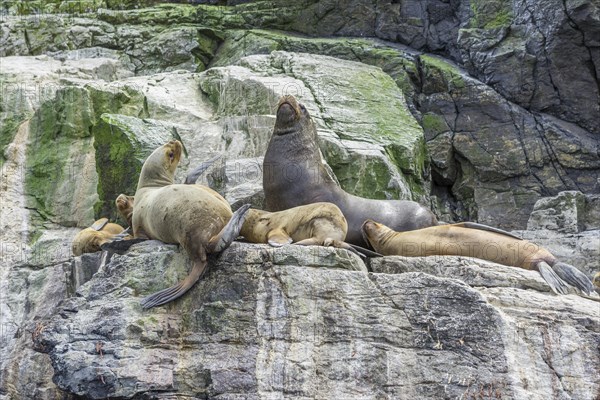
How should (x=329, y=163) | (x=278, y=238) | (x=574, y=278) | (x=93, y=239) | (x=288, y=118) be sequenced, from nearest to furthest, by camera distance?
(x=278, y=238) < (x=574, y=278) < (x=93, y=239) < (x=288, y=118) < (x=329, y=163)

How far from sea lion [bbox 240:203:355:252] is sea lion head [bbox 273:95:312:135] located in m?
1.91

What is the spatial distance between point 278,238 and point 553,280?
7.08ft

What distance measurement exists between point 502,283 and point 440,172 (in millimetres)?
6061

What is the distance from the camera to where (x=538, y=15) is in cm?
1384

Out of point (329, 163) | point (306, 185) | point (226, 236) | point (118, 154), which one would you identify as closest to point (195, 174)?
point (306, 185)

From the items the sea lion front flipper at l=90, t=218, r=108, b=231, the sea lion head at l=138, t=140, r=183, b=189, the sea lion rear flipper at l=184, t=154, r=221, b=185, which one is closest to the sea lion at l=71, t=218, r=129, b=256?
the sea lion front flipper at l=90, t=218, r=108, b=231

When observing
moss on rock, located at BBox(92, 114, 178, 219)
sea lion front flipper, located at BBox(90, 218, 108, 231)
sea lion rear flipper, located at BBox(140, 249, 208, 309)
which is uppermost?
moss on rock, located at BBox(92, 114, 178, 219)

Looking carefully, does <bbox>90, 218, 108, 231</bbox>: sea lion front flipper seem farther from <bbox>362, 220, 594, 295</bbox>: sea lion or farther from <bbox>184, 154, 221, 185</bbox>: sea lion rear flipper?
<bbox>362, 220, 594, 295</bbox>: sea lion

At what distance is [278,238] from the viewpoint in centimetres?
794

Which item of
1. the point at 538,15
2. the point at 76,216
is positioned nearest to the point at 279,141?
the point at 76,216

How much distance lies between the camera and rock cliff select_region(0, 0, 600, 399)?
7051 mm

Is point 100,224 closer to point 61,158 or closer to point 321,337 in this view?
point 61,158

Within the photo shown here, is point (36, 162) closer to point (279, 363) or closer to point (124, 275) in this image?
point (124, 275)

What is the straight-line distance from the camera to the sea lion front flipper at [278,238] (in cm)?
775
